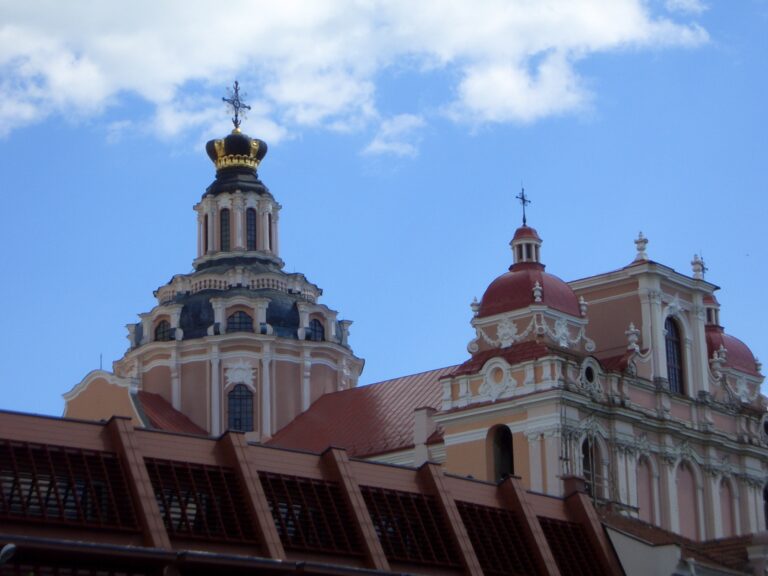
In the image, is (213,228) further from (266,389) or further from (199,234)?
(266,389)

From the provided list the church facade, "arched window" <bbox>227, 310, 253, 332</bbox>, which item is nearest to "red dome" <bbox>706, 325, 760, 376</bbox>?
the church facade

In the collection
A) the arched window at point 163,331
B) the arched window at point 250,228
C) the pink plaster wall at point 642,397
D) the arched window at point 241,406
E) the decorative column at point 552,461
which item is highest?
the arched window at point 250,228

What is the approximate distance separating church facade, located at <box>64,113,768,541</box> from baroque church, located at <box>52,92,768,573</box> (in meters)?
0.08

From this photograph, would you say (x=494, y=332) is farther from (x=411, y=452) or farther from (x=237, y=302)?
(x=237, y=302)

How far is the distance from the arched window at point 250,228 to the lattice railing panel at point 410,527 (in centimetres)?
3926

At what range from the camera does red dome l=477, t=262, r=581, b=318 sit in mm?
65500

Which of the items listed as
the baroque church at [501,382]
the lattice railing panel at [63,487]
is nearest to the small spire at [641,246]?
the baroque church at [501,382]

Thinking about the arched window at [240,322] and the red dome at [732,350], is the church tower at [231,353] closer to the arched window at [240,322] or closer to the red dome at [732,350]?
the arched window at [240,322]

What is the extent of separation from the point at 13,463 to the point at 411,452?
1282 inches

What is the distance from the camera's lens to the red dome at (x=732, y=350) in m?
74.5

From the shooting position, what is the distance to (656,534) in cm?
5166

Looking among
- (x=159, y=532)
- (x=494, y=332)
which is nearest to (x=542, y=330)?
(x=494, y=332)

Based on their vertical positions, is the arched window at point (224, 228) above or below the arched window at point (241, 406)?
above

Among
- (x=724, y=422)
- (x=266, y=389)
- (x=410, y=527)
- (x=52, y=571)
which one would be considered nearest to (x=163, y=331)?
(x=266, y=389)
